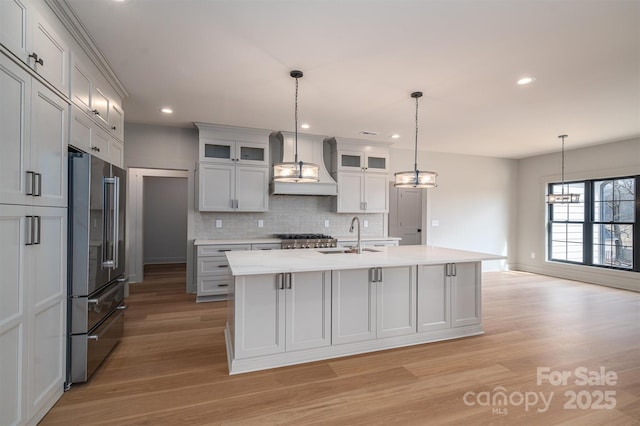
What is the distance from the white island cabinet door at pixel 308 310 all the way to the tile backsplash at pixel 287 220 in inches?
112

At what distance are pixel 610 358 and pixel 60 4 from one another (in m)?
5.09

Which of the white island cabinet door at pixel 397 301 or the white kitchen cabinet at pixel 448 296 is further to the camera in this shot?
the white kitchen cabinet at pixel 448 296

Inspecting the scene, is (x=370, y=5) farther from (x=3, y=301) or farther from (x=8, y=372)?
(x=8, y=372)

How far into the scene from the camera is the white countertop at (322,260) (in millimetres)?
2414

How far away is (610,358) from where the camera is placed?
2791mm

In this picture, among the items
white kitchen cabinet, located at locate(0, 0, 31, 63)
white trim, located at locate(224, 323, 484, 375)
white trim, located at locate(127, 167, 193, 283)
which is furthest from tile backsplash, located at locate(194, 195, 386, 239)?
white kitchen cabinet, located at locate(0, 0, 31, 63)

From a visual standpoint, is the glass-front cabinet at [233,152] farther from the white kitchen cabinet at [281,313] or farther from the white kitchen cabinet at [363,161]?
the white kitchen cabinet at [281,313]

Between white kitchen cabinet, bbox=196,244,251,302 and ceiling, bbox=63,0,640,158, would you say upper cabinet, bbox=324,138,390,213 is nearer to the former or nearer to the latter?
ceiling, bbox=63,0,640,158

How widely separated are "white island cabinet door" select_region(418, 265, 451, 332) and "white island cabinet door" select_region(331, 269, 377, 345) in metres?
0.53

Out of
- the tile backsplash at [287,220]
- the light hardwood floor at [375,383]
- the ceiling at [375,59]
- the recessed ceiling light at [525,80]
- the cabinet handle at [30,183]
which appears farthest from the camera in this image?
the tile backsplash at [287,220]

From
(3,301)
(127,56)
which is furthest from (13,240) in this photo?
(127,56)

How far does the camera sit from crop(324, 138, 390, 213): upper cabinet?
549cm

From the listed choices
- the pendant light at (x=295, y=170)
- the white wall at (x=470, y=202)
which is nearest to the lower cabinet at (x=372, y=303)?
the pendant light at (x=295, y=170)

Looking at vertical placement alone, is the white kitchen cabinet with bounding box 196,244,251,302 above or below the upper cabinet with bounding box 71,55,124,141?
below
